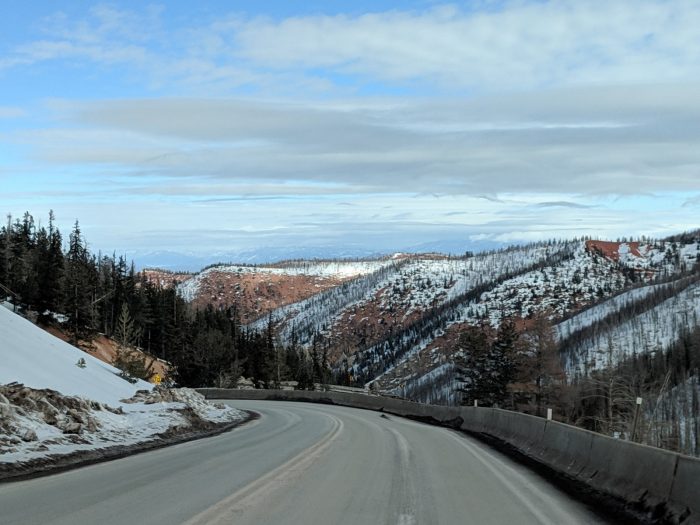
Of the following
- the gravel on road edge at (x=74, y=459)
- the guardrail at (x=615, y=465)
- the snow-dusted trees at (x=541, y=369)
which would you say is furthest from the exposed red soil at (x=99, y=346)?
the guardrail at (x=615, y=465)

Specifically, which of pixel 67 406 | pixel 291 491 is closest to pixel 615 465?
pixel 291 491

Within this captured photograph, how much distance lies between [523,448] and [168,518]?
460 inches

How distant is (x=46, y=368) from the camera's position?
20.0 metres

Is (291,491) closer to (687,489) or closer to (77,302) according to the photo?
(687,489)

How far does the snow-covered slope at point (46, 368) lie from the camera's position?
59.2 ft

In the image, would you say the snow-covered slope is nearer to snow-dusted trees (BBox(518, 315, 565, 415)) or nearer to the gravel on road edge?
the gravel on road edge

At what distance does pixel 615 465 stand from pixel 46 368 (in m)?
16.2

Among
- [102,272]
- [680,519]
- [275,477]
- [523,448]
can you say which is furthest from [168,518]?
[102,272]

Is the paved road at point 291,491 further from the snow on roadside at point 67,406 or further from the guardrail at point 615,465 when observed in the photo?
the snow on roadside at point 67,406

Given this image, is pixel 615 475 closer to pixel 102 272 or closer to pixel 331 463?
pixel 331 463

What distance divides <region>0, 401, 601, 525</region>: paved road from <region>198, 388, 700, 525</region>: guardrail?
67 centimetres

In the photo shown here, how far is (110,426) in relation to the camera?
54.0 ft

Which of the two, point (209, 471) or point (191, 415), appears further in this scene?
point (191, 415)

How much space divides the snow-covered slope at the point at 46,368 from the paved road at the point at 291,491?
4.98m
